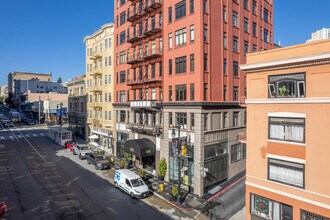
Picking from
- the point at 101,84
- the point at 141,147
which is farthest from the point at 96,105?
the point at 141,147

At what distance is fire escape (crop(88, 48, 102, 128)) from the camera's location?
47094mm

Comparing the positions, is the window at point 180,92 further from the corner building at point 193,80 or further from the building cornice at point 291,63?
the building cornice at point 291,63

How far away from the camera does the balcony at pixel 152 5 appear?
30.3 metres

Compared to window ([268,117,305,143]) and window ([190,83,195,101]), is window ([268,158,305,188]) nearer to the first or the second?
window ([268,117,305,143])

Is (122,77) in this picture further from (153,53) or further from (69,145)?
(69,145)

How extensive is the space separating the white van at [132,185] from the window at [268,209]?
1030 centimetres

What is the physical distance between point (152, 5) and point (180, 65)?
9.46 metres

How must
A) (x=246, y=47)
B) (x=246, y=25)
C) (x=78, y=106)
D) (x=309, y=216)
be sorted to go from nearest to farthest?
1. (x=309, y=216)
2. (x=246, y=47)
3. (x=246, y=25)
4. (x=78, y=106)

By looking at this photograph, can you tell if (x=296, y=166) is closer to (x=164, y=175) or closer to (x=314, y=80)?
(x=314, y=80)

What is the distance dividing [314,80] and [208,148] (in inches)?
519

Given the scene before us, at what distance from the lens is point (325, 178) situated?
48.9ft

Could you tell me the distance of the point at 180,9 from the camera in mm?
27703

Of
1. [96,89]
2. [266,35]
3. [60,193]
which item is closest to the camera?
[60,193]

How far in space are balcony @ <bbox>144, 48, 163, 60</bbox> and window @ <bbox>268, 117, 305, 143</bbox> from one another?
17416 millimetres
